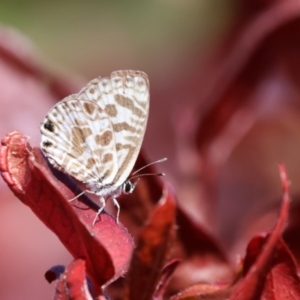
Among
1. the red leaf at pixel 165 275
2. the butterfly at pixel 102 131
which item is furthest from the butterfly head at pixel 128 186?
the red leaf at pixel 165 275

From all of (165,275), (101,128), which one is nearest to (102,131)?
(101,128)

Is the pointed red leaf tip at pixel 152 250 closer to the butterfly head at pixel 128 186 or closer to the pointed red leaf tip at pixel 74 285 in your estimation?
the pointed red leaf tip at pixel 74 285

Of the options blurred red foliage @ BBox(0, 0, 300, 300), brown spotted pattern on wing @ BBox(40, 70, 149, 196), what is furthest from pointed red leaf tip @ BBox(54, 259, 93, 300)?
brown spotted pattern on wing @ BBox(40, 70, 149, 196)

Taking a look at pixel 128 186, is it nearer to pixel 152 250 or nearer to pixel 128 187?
pixel 128 187

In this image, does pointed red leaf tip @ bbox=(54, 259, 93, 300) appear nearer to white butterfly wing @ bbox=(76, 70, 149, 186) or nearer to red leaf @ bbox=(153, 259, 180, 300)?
red leaf @ bbox=(153, 259, 180, 300)

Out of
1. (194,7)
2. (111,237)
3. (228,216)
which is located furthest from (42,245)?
(194,7)

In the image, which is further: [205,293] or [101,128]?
[101,128]

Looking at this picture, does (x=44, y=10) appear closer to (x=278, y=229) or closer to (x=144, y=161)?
(x=144, y=161)
